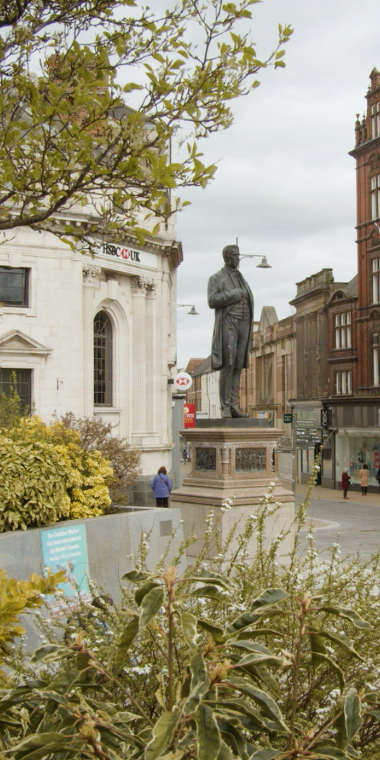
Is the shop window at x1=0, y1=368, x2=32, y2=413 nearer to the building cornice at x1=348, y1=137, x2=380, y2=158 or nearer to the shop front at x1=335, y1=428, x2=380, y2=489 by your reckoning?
the shop front at x1=335, y1=428, x2=380, y2=489

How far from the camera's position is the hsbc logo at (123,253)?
26328mm

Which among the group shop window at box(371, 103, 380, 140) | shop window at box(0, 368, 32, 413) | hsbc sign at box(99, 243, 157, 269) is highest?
shop window at box(371, 103, 380, 140)

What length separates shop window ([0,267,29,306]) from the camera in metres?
24.0

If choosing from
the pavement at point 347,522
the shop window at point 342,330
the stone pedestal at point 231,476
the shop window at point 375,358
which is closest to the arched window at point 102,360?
A: the pavement at point 347,522

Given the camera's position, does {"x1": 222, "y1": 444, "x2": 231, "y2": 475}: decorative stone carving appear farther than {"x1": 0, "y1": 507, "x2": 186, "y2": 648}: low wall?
Yes

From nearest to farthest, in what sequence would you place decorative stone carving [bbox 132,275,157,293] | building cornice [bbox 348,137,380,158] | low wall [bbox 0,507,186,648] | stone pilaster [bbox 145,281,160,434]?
low wall [bbox 0,507,186,648] → decorative stone carving [bbox 132,275,157,293] → stone pilaster [bbox 145,281,160,434] → building cornice [bbox 348,137,380,158]

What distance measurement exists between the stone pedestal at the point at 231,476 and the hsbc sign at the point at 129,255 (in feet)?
48.7

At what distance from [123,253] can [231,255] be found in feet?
49.4

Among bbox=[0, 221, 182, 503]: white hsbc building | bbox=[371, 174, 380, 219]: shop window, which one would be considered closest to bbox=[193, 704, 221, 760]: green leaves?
bbox=[0, 221, 182, 503]: white hsbc building

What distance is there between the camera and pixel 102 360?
27.2 metres

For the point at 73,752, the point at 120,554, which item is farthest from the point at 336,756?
the point at 120,554

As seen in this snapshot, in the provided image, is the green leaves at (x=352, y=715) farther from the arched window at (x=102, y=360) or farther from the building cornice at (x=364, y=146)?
the building cornice at (x=364, y=146)

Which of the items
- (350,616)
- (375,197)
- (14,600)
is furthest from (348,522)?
(350,616)

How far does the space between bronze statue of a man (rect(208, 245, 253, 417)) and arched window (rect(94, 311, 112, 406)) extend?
14862mm
